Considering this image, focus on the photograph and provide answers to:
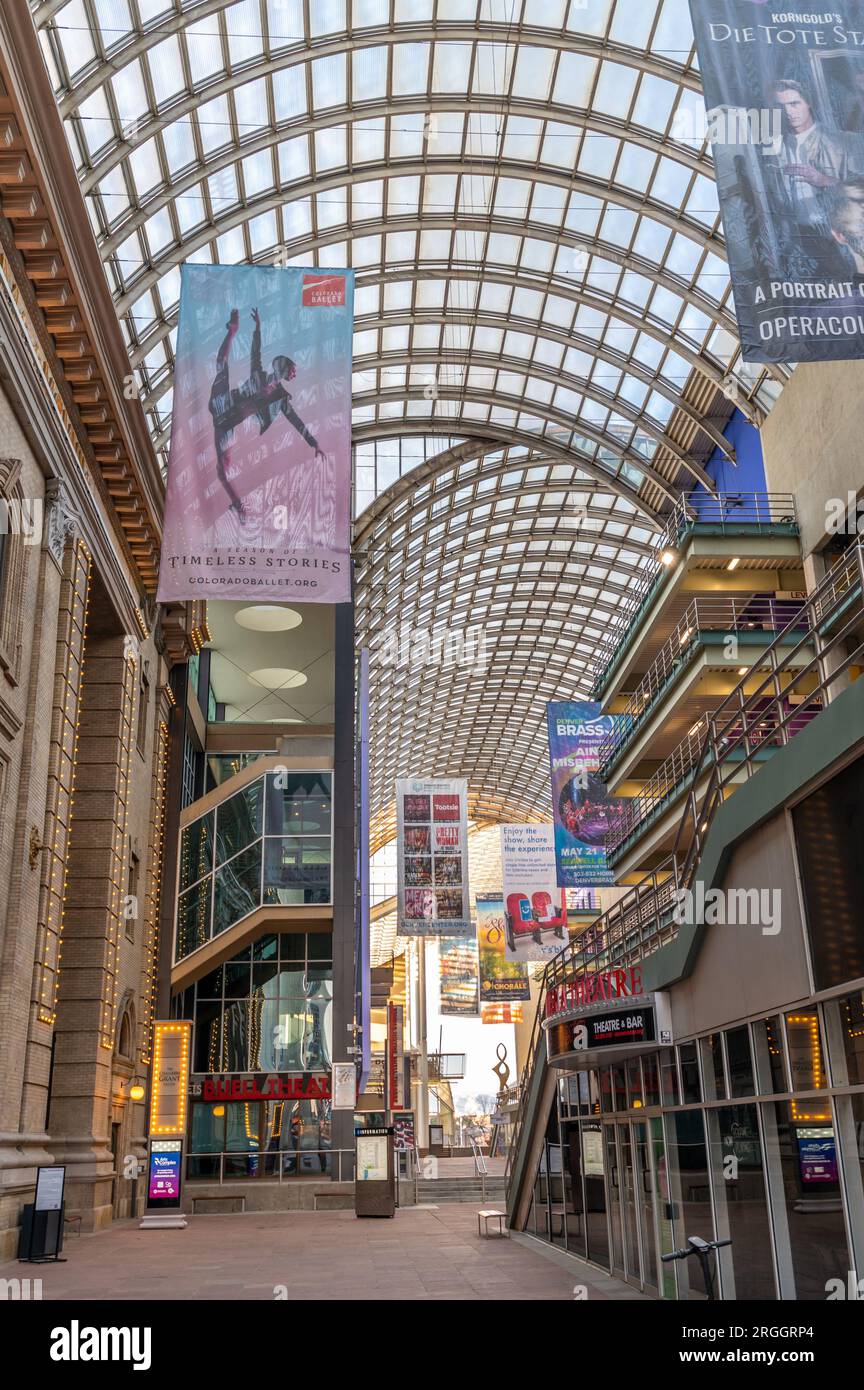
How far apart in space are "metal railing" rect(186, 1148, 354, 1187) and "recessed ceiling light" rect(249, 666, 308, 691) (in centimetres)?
1790

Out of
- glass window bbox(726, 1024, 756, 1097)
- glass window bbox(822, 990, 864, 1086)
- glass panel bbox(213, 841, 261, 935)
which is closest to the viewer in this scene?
glass window bbox(822, 990, 864, 1086)

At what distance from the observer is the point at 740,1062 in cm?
953

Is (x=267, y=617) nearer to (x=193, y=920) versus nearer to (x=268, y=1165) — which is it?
(x=193, y=920)

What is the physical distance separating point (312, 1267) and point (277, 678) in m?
32.2

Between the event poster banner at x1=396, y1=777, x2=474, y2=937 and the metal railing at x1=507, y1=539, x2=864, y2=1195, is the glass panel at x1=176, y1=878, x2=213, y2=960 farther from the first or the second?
the metal railing at x1=507, y1=539, x2=864, y2=1195

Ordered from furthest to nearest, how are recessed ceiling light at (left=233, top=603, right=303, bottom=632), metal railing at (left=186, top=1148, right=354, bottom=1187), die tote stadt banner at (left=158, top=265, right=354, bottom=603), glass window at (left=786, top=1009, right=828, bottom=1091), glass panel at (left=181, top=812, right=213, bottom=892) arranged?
1. recessed ceiling light at (left=233, top=603, right=303, bottom=632)
2. glass panel at (left=181, top=812, right=213, bottom=892)
3. metal railing at (left=186, top=1148, right=354, bottom=1187)
4. die tote stadt banner at (left=158, top=265, right=354, bottom=603)
5. glass window at (left=786, top=1009, right=828, bottom=1091)

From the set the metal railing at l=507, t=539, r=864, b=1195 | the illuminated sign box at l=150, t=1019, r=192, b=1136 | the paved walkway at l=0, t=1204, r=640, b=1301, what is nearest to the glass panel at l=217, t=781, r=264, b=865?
the illuminated sign box at l=150, t=1019, r=192, b=1136

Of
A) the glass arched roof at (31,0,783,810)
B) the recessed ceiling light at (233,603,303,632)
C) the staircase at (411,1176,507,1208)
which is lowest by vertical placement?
the staircase at (411,1176,507,1208)

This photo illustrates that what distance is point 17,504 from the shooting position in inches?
726

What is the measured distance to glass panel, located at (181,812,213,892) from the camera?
36.6 m

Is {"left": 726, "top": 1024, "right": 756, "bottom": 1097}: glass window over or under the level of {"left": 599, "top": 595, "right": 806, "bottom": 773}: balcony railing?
under

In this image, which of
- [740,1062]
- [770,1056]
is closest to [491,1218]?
[740,1062]

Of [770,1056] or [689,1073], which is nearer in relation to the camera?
[770,1056]

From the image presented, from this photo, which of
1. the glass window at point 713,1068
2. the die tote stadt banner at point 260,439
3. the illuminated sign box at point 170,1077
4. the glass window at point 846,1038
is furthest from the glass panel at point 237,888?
the glass window at point 846,1038
